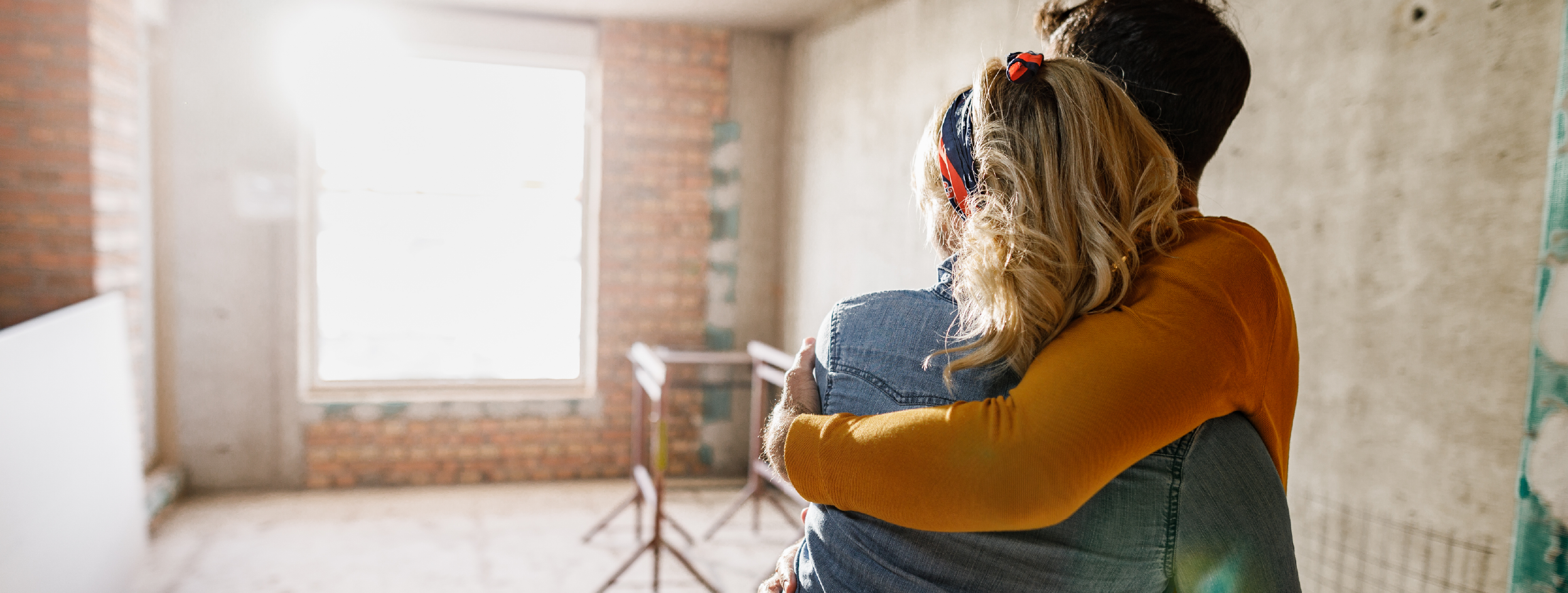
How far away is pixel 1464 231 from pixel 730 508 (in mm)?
3026

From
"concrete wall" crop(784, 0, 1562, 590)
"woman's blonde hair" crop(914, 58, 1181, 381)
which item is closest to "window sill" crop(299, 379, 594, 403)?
"concrete wall" crop(784, 0, 1562, 590)

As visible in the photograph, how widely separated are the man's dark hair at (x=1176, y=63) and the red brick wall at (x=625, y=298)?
389 cm

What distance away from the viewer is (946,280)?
2.89 ft

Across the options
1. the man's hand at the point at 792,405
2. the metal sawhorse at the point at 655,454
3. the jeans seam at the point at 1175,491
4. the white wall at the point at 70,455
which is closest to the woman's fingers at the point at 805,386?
the man's hand at the point at 792,405

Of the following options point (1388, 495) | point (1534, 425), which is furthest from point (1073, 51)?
point (1388, 495)

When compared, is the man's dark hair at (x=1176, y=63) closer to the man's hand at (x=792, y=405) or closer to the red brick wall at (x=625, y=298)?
the man's hand at (x=792, y=405)

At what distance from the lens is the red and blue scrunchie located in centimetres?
80

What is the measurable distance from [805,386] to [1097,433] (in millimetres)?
337

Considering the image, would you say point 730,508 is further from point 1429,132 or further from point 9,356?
point 1429,132

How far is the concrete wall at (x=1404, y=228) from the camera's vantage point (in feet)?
4.98

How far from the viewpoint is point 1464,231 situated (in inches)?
62.5

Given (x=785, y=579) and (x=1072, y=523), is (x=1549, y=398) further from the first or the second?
(x=785, y=579)

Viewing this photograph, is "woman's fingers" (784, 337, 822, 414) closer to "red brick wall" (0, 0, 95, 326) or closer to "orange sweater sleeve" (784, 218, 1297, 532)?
"orange sweater sleeve" (784, 218, 1297, 532)

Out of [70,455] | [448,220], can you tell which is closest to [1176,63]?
[70,455]
